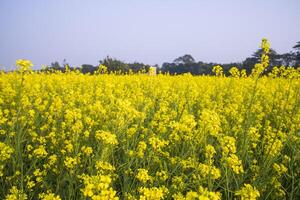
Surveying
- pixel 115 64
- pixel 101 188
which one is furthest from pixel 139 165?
pixel 115 64

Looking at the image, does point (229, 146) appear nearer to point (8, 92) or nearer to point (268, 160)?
point (268, 160)

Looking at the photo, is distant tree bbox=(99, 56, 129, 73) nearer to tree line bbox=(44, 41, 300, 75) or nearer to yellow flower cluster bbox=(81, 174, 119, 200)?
tree line bbox=(44, 41, 300, 75)

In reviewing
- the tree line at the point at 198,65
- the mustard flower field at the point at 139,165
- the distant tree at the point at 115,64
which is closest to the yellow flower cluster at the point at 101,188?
the mustard flower field at the point at 139,165

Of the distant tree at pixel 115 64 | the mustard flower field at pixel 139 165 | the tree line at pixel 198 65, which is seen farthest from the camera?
the distant tree at pixel 115 64

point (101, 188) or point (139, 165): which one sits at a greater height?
point (101, 188)

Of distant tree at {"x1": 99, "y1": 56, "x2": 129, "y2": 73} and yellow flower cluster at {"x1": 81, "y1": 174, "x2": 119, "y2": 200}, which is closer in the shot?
yellow flower cluster at {"x1": 81, "y1": 174, "x2": 119, "y2": 200}

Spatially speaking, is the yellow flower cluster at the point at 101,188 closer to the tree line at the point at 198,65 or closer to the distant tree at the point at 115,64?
the tree line at the point at 198,65

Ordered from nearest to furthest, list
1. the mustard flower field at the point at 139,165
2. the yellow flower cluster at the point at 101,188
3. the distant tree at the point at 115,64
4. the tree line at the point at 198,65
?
1. the yellow flower cluster at the point at 101,188
2. the mustard flower field at the point at 139,165
3. the tree line at the point at 198,65
4. the distant tree at the point at 115,64

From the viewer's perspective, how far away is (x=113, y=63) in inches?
906

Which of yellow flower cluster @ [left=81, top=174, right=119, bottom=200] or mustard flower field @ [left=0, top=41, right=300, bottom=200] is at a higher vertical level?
yellow flower cluster @ [left=81, top=174, right=119, bottom=200]

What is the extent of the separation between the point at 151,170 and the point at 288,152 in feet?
5.66

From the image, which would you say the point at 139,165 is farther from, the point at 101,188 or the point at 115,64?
the point at 115,64

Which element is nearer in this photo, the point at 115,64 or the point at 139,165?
the point at 139,165

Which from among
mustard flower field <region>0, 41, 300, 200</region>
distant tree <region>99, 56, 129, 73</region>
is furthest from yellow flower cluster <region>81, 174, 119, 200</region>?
distant tree <region>99, 56, 129, 73</region>
